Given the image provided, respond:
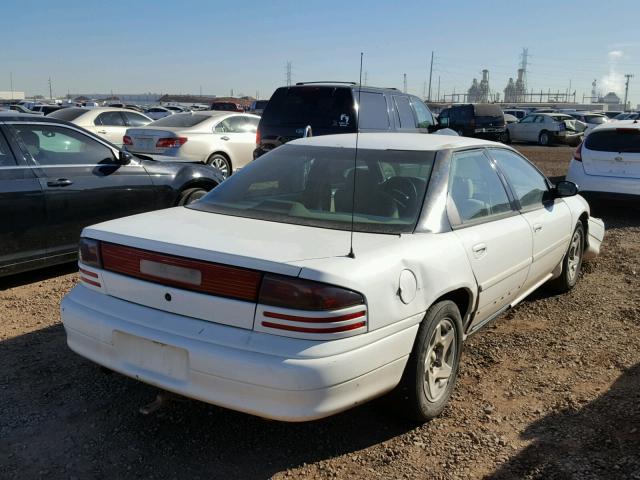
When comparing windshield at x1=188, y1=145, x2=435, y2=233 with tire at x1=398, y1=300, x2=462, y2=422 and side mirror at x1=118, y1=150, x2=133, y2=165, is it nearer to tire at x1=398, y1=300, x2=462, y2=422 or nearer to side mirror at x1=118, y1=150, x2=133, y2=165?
tire at x1=398, y1=300, x2=462, y2=422

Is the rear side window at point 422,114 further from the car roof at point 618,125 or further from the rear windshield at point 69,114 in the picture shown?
the rear windshield at point 69,114

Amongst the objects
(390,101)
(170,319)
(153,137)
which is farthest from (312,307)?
(153,137)

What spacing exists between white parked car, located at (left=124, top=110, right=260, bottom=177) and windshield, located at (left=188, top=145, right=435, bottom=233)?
7046 mm

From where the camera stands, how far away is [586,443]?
125 inches

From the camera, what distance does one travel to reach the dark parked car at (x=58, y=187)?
5.28 m

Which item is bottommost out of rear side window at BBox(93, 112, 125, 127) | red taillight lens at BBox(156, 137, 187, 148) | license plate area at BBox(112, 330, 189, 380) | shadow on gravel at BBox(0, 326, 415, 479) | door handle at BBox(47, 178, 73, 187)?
shadow on gravel at BBox(0, 326, 415, 479)

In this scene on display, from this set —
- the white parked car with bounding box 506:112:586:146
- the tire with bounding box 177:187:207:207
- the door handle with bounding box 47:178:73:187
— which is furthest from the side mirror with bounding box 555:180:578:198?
the white parked car with bounding box 506:112:586:146

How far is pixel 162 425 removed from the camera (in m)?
3.30

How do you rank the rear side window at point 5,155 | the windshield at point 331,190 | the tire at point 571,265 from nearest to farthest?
the windshield at point 331,190, the rear side window at point 5,155, the tire at point 571,265

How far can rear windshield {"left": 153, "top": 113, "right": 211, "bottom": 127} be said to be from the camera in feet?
39.7

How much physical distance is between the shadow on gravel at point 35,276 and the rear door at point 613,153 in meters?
7.55

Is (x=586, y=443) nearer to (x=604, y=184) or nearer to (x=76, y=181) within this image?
(x=76, y=181)

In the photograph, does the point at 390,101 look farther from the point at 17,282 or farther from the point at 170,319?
the point at 170,319

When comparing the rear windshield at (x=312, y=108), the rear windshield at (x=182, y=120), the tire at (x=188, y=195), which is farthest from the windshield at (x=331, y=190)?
the rear windshield at (x=182, y=120)
